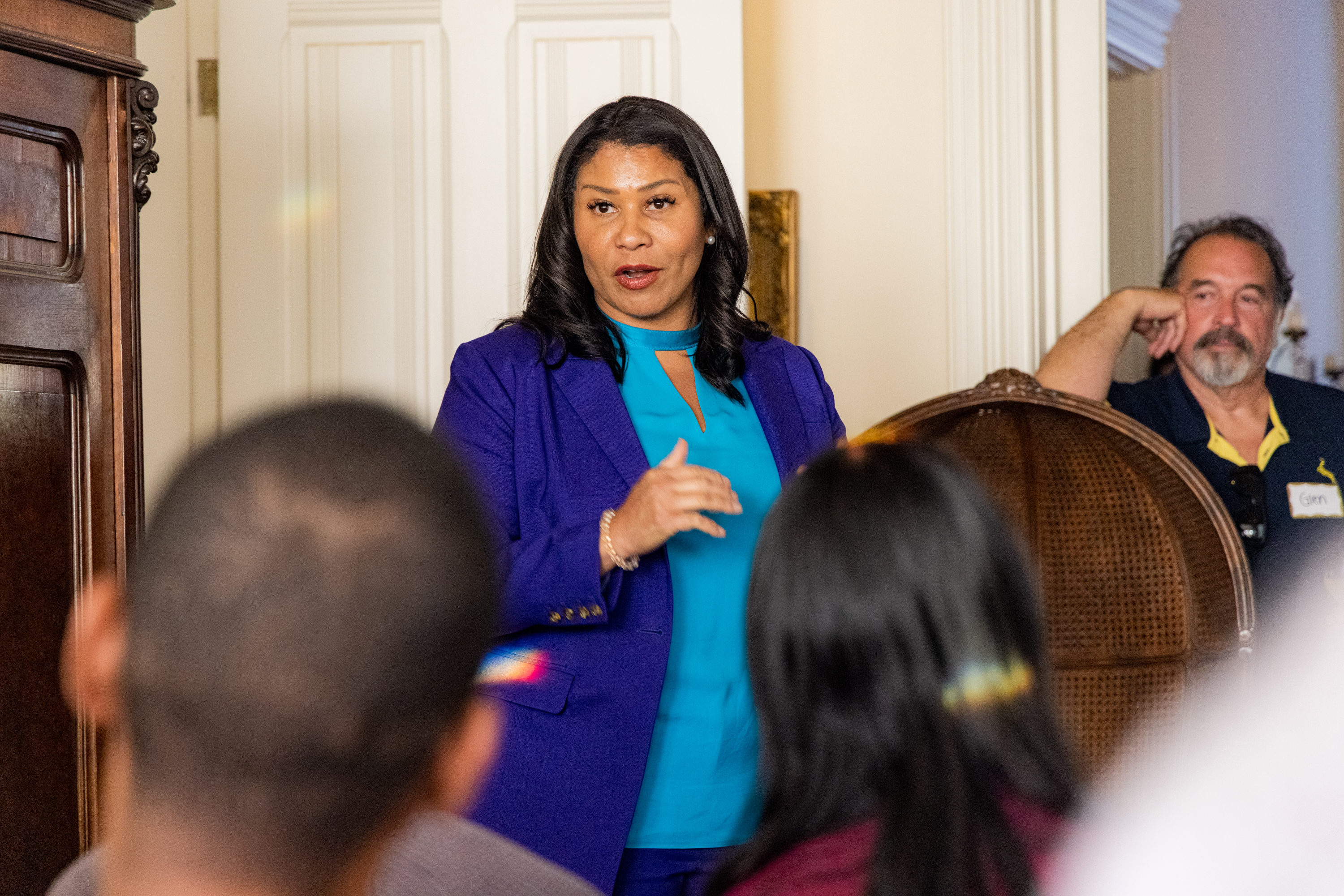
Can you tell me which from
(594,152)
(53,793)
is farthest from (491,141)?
(53,793)

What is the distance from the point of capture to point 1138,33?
14.1 feet

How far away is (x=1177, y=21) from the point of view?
501cm

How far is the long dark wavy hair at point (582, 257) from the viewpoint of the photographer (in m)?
1.87

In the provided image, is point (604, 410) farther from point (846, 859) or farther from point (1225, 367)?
point (1225, 367)

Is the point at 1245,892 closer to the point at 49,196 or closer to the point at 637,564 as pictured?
the point at 637,564

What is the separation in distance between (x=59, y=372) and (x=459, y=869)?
111 cm

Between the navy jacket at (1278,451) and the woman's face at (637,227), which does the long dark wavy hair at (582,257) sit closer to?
the woman's face at (637,227)

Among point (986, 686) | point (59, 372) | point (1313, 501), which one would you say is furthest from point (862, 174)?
point (986, 686)

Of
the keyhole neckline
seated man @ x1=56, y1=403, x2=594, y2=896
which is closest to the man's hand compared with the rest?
the keyhole neckline

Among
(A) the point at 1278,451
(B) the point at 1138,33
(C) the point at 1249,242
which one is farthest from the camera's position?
(B) the point at 1138,33

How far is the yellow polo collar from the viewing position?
284cm

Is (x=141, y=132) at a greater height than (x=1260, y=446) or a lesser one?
greater

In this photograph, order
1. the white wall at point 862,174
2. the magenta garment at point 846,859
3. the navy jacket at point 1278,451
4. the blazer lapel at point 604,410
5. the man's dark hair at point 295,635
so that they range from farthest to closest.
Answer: the white wall at point 862,174
the navy jacket at point 1278,451
the blazer lapel at point 604,410
the magenta garment at point 846,859
the man's dark hair at point 295,635

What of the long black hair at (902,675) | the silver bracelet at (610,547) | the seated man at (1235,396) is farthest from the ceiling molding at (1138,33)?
the long black hair at (902,675)
